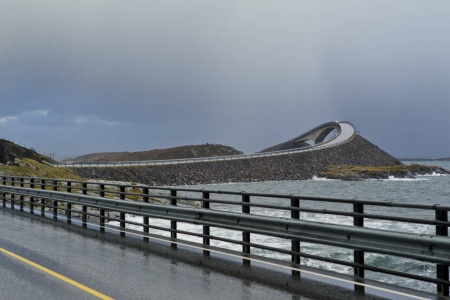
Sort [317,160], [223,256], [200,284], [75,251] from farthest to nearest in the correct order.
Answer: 1. [317,160]
2. [75,251]
3. [223,256]
4. [200,284]

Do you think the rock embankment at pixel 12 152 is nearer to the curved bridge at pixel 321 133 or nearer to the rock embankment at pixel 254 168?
the rock embankment at pixel 254 168

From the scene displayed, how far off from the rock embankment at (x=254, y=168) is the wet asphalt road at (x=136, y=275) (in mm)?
81188

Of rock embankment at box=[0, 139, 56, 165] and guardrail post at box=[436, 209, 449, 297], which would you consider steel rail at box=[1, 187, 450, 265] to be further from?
rock embankment at box=[0, 139, 56, 165]

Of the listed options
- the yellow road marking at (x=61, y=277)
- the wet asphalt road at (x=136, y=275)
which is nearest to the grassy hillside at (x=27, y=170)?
the wet asphalt road at (x=136, y=275)

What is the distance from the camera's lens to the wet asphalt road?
767cm

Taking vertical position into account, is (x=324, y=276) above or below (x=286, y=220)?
below

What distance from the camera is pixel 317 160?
472 feet

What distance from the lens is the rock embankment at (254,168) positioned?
101m

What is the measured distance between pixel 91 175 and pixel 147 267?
85031 mm

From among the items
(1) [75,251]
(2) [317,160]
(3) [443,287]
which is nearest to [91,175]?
(2) [317,160]

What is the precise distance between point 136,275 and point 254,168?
390 feet

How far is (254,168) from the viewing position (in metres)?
128

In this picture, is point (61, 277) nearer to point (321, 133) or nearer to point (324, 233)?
point (324, 233)

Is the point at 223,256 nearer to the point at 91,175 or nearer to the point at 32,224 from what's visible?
the point at 32,224
